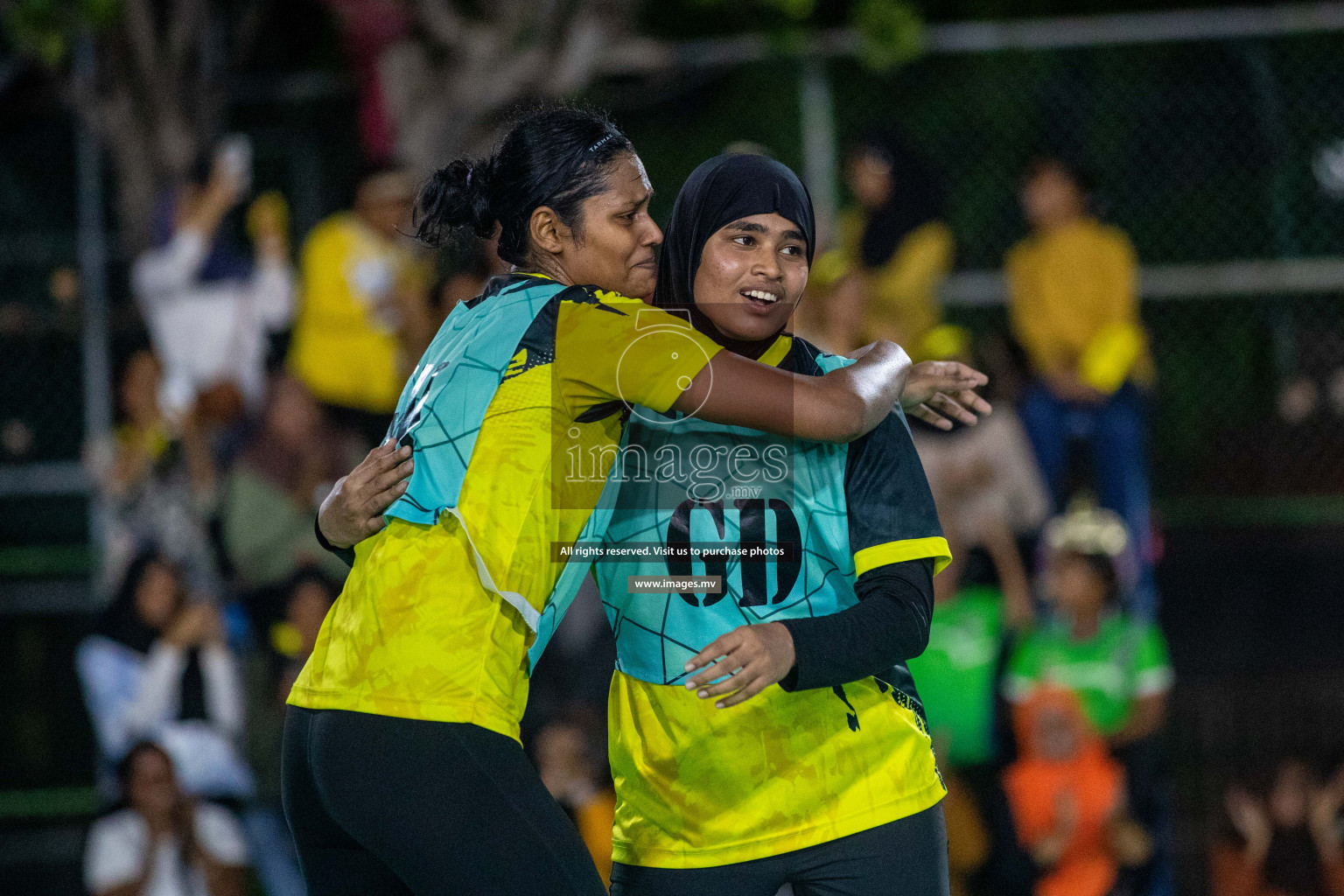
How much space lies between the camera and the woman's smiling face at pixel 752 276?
7.90ft

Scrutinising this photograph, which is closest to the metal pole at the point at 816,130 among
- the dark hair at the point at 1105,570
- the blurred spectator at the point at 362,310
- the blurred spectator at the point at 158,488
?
the blurred spectator at the point at 362,310

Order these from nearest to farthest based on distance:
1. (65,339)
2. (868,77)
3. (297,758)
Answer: (297,758) → (65,339) → (868,77)

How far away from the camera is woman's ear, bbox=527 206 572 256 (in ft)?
7.80

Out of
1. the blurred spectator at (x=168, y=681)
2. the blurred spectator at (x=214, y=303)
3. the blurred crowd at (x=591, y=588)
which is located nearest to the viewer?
the blurred crowd at (x=591, y=588)

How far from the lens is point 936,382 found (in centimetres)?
246

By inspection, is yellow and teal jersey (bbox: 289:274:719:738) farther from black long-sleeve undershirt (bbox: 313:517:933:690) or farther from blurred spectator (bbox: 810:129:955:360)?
blurred spectator (bbox: 810:129:955:360)

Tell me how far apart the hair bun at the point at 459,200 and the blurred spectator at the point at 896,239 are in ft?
11.2

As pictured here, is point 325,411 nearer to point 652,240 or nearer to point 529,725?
point 529,725

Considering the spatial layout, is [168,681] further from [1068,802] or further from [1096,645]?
[1096,645]

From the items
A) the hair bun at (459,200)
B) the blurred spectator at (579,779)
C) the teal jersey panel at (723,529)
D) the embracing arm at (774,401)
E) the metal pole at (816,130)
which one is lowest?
the blurred spectator at (579,779)

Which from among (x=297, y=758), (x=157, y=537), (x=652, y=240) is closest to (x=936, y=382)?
(x=652, y=240)

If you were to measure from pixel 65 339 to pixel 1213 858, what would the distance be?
520cm

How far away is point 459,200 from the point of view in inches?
95.5

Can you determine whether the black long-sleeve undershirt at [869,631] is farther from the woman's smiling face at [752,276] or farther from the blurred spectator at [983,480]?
the blurred spectator at [983,480]
